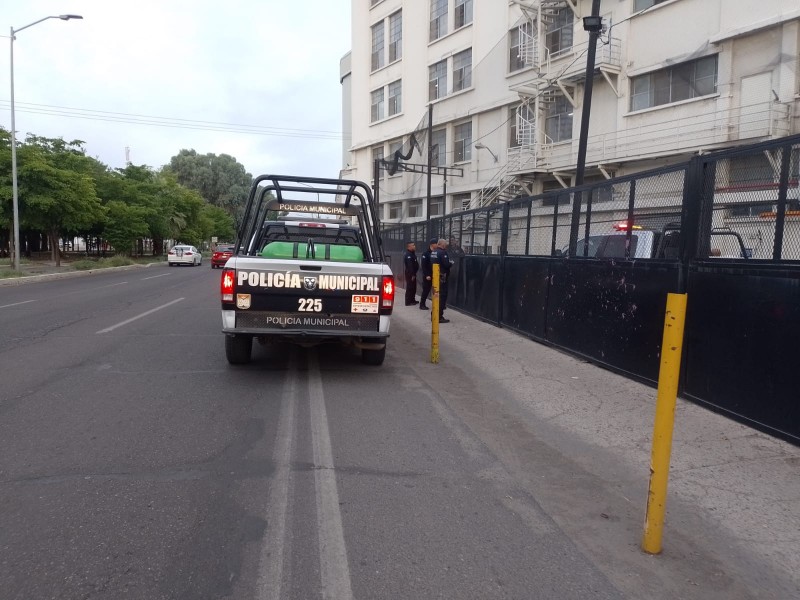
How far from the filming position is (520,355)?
908 centimetres

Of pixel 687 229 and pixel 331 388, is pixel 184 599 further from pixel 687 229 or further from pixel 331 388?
pixel 687 229

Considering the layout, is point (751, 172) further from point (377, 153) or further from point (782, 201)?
point (377, 153)

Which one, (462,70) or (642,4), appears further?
(462,70)

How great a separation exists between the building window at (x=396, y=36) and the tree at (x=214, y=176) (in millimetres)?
42053

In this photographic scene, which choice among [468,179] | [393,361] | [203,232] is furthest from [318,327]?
[203,232]

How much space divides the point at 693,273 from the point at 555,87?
20544 millimetres

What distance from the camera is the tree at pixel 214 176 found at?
77.2 meters

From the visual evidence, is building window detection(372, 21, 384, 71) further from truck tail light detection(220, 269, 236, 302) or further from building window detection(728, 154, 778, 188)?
building window detection(728, 154, 778, 188)

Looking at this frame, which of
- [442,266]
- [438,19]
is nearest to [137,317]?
[442,266]

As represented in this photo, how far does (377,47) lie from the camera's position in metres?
41.0

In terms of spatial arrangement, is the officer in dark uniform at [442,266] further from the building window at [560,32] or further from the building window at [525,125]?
the building window at [560,32]

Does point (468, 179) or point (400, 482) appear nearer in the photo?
point (400, 482)

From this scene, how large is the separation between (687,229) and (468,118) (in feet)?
88.5

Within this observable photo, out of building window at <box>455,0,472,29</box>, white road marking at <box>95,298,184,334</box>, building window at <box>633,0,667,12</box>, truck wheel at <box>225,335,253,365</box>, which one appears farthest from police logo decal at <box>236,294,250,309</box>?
building window at <box>455,0,472,29</box>
